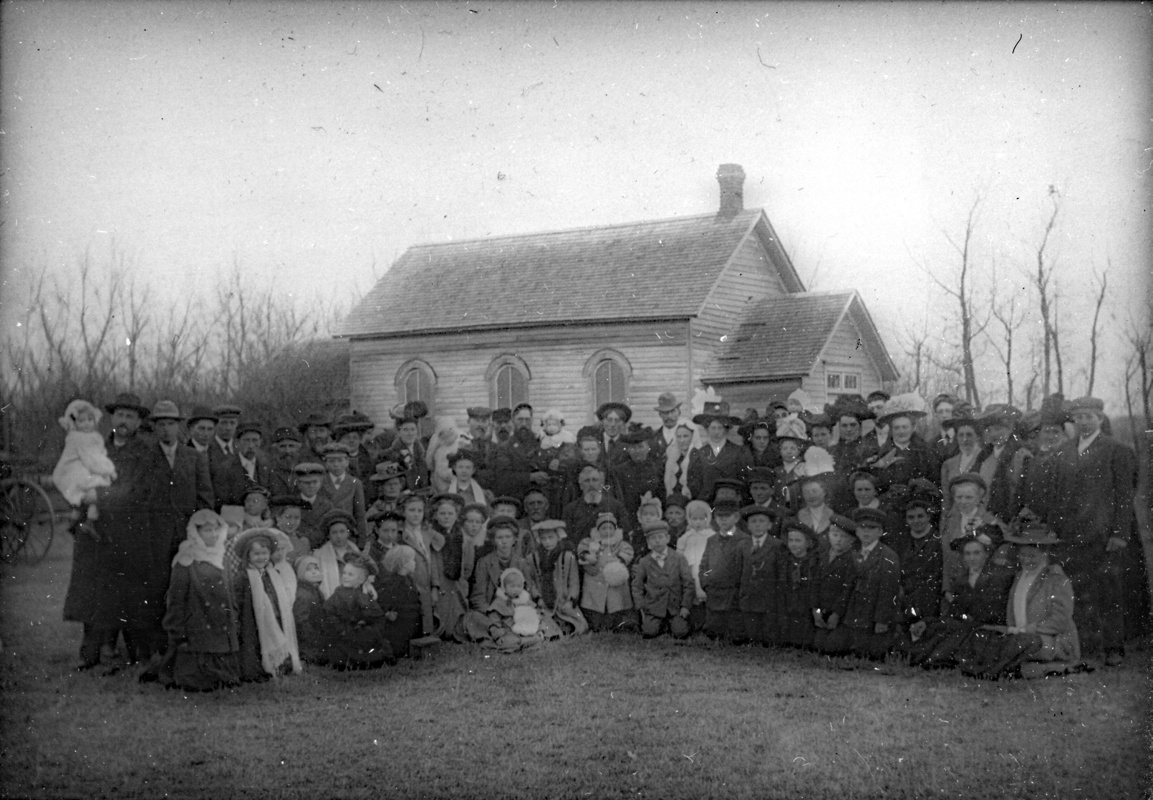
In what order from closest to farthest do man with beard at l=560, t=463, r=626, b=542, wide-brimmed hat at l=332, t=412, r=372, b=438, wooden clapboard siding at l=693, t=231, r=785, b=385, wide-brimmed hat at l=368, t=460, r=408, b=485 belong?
1. wide-brimmed hat at l=368, t=460, r=408, b=485
2. man with beard at l=560, t=463, r=626, b=542
3. wide-brimmed hat at l=332, t=412, r=372, b=438
4. wooden clapboard siding at l=693, t=231, r=785, b=385

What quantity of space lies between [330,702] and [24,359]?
3042mm

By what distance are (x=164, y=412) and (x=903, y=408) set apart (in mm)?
5488

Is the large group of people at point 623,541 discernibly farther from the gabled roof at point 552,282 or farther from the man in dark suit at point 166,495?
the gabled roof at point 552,282

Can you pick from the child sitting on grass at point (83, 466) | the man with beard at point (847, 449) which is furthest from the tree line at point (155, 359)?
the man with beard at point (847, 449)

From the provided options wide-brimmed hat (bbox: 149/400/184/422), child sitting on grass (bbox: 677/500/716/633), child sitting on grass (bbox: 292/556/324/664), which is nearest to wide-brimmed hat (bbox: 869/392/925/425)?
child sitting on grass (bbox: 677/500/716/633)

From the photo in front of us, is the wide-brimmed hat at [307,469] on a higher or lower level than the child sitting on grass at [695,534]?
higher

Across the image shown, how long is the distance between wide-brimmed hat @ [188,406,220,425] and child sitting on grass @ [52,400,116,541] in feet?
2.28

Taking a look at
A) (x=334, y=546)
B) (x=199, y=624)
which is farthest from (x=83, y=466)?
(x=334, y=546)

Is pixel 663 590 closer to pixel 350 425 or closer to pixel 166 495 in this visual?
pixel 350 425

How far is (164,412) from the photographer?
6637 millimetres

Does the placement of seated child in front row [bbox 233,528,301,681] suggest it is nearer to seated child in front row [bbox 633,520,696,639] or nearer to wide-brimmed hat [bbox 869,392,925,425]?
seated child in front row [bbox 633,520,696,639]

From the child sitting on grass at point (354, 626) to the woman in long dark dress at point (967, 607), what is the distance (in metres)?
3.69

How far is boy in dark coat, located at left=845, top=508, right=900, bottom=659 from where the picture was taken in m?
6.72

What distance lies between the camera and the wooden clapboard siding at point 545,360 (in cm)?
1522
